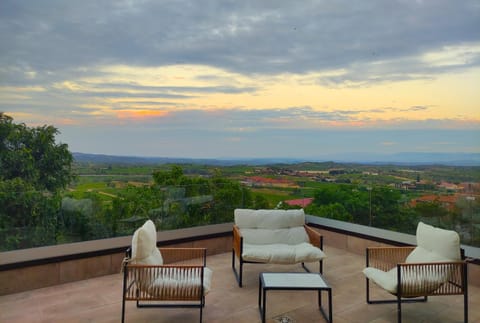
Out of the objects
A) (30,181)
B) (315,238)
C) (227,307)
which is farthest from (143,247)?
(30,181)

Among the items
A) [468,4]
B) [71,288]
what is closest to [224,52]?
[468,4]

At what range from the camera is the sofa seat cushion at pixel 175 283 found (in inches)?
116

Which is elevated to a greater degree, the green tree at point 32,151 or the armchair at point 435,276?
the green tree at point 32,151

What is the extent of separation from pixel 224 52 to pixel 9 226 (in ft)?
17.3

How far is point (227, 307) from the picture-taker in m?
3.46

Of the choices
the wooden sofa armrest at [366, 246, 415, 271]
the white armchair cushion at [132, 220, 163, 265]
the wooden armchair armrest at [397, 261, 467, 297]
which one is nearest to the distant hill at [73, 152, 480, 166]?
the wooden sofa armrest at [366, 246, 415, 271]

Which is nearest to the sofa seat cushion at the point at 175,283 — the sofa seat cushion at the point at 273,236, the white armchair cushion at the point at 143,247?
the white armchair cushion at the point at 143,247

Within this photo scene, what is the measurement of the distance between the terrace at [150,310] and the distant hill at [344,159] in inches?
65.1

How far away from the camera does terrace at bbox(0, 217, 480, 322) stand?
3240 millimetres

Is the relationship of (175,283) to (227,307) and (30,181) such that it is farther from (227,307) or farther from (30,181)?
(30,181)

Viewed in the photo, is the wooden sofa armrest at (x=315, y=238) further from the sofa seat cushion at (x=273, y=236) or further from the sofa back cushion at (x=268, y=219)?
the sofa back cushion at (x=268, y=219)

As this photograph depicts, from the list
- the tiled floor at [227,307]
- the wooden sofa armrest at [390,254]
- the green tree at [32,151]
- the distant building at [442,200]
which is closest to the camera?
the tiled floor at [227,307]

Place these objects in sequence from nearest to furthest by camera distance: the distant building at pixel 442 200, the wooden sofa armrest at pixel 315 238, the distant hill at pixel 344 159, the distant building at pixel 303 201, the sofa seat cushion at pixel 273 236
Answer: the wooden sofa armrest at pixel 315 238, the sofa seat cushion at pixel 273 236, the distant building at pixel 442 200, the distant hill at pixel 344 159, the distant building at pixel 303 201

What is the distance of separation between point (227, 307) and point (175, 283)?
0.77 metres
